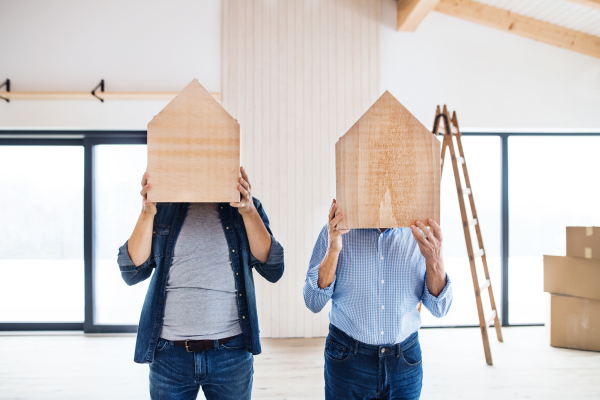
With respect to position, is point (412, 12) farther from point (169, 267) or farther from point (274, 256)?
point (169, 267)

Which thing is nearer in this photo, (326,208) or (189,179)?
(189,179)

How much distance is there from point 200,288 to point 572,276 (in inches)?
115

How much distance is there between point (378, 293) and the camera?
102cm

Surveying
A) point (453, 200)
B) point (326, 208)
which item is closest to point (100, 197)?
point (326, 208)

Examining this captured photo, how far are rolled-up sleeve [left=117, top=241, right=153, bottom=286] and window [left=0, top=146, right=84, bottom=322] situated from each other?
7.74 ft

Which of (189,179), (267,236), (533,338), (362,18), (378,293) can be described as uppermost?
(362,18)

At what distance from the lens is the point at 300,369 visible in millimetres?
2322

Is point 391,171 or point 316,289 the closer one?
point 391,171

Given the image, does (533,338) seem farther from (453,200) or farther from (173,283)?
(173,283)

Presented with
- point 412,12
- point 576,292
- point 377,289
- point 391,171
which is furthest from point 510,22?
point 377,289

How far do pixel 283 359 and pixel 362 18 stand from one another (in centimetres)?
276

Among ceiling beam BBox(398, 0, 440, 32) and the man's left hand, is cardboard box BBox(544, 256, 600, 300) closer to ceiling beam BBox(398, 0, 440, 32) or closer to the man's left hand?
ceiling beam BBox(398, 0, 440, 32)

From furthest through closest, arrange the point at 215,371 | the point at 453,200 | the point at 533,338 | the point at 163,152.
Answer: the point at 453,200, the point at 533,338, the point at 215,371, the point at 163,152

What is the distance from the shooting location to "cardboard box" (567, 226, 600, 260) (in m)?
2.57
